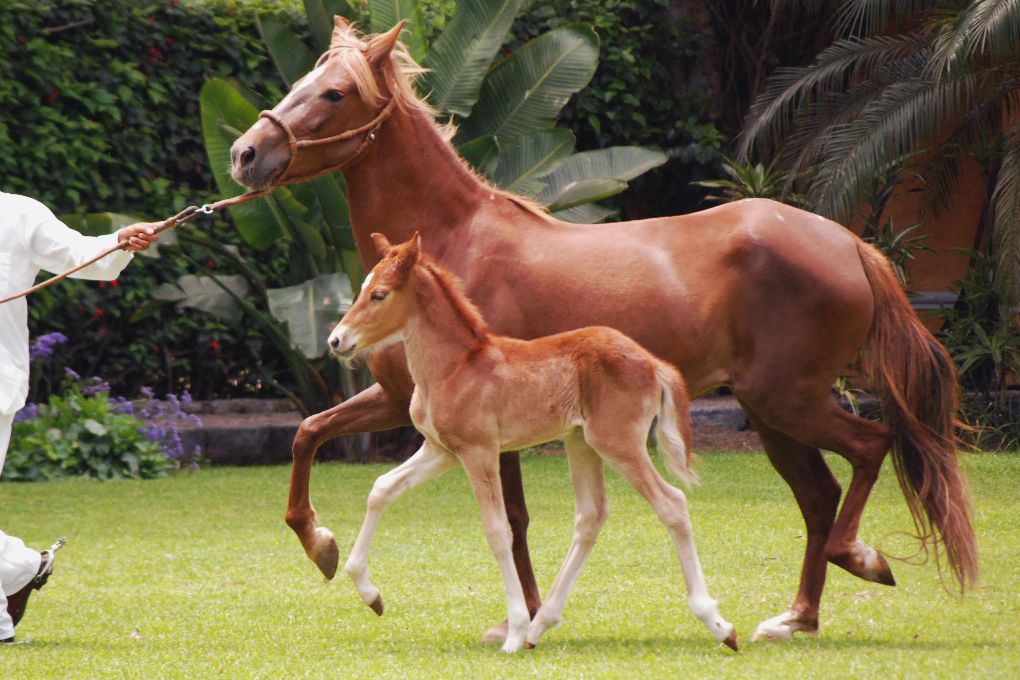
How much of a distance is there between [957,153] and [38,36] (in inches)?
315

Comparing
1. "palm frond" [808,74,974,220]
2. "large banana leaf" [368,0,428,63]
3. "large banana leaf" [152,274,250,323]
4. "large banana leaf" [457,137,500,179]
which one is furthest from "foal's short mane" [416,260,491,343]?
"palm frond" [808,74,974,220]

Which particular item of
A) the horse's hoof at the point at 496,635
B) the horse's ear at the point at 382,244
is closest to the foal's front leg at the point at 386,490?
the horse's hoof at the point at 496,635

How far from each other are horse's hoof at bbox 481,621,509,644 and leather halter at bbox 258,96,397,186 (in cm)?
201

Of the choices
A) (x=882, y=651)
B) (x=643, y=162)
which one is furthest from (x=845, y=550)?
(x=643, y=162)

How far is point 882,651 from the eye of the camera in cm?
530

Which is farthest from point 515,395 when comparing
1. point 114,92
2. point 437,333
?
point 114,92

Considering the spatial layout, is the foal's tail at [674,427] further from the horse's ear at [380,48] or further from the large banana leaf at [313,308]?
the large banana leaf at [313,308]

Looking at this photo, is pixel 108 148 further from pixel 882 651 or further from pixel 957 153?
pixel 882 651

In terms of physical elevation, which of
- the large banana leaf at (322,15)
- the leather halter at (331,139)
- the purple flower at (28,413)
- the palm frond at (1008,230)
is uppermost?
the leather halter at (331,139)

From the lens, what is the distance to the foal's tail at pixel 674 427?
205 inches

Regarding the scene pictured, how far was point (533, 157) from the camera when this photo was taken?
35.6 ft

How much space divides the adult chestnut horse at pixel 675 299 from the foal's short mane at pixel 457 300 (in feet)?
1.59

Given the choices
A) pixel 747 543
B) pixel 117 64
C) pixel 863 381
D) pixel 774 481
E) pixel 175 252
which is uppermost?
pixel 117 64

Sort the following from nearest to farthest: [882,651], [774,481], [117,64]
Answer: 1. [882,651]
2. [774,481]
3. [117,64]
